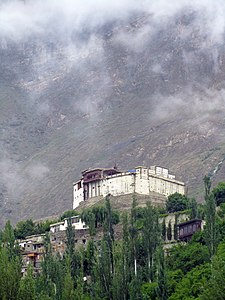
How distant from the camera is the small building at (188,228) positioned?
8585 centimetres

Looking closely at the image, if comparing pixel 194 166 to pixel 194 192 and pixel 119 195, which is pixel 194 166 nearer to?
pixel 194 192

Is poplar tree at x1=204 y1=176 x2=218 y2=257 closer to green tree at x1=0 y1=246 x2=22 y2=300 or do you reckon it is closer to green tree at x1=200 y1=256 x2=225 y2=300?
green tree at x1=200 y1=256 x2=225 y2=300

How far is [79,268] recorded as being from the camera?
7844 centimetres

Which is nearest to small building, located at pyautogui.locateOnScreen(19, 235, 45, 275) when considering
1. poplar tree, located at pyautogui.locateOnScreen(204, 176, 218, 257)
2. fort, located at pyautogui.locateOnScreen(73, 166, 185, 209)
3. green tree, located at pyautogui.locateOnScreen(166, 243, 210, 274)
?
green tree, located at pyautogui.locateOnScreen(166, 243, 210, 274)

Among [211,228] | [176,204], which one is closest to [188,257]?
[211,228]

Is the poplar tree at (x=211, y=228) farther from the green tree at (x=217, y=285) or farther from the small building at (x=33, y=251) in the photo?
the small building at (x=33, y=251)

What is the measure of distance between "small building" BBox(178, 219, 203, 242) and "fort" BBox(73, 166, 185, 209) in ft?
105

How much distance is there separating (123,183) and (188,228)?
33.5 m

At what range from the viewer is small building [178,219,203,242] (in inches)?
3380

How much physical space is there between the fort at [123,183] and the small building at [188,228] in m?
32.0

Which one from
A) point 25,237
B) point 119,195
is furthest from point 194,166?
point 25,237

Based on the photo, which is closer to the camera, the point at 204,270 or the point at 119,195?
the point at 204,270

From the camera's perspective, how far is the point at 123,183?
120500mm

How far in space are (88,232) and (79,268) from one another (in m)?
17.6
